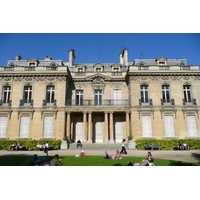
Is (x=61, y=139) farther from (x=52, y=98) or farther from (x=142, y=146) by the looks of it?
(x=142, y=146)

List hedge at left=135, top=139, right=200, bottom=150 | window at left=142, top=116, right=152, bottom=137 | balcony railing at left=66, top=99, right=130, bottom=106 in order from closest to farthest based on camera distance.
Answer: hedge at left=135, top=139, right=200, bottom=150 < window at left=142, top=116, right=152, bottom=137 < balcony railing at left=66, top=99, right=130, bottom=106

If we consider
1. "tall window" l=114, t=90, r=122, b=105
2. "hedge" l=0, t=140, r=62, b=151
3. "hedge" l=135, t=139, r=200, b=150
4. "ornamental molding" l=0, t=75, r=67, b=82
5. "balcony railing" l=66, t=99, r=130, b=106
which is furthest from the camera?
"tall window" l=114, t=90, r=122, b=105

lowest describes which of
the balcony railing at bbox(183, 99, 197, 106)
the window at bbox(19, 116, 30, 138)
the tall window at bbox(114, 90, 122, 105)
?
the window at bbox(19, 116, 30, 138)

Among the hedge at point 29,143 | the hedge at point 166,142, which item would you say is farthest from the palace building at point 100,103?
the hedge at point 166,142

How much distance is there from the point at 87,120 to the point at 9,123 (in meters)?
10.5

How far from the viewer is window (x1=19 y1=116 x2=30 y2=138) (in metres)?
21.5

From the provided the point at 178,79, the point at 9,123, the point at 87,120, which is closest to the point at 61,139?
the point at 87,120

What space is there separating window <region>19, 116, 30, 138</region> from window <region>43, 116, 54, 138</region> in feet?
7.59

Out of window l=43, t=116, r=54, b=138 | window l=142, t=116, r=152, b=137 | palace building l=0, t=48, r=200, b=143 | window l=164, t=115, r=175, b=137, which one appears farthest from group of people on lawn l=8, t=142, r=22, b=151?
window l=164, t=115, r=175, b=137

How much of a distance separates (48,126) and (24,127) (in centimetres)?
323

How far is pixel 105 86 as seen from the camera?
25172mm

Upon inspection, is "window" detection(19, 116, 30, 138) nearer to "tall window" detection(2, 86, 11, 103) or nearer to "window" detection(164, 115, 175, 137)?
"tall window" detection(2, 86, 11, 103)

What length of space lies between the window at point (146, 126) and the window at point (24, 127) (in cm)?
1550

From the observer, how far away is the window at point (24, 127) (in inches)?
846
